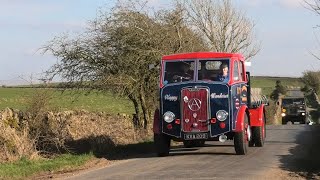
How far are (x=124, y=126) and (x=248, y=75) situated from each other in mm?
5793

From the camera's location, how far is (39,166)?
15.0 metres

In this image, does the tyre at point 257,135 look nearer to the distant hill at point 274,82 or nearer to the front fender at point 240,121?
the front fender at point 240,121

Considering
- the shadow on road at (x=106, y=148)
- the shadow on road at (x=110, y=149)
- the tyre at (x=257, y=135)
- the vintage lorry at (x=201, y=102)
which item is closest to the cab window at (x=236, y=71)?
the vintage lorry at (x=201, y=102)

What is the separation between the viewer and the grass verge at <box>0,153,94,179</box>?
13.9m

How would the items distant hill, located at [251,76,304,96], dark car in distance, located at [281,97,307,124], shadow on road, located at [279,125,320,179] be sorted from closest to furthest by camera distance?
shadow on road, located at [279,125,320,179], dark car in distance, located at [281,97,307,124], distant hill, located at [251,76,304,96]

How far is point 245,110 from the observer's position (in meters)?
16.0

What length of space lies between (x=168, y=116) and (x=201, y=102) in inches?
42.8

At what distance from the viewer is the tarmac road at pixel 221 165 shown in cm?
1187

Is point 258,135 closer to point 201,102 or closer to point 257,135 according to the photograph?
point 257,135

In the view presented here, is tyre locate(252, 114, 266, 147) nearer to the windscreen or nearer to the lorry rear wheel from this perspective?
the lorry rear wheel

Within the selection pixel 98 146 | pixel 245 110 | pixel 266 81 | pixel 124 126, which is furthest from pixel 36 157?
pixel 266 81

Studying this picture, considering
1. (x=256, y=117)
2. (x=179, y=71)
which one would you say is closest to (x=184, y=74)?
(x=179, y=71)

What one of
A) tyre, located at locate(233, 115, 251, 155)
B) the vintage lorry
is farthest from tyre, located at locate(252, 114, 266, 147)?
tyre, located at locate(233, 115, 251, 155)

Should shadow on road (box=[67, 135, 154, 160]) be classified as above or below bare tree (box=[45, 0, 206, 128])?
below
